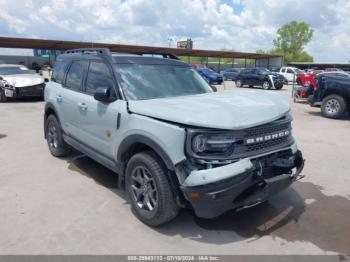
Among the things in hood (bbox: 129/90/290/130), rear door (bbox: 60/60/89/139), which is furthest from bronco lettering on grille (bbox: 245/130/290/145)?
rear door (bbox: 60/60/89/139)

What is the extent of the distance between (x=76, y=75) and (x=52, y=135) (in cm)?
156

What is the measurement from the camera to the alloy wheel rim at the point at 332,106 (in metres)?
11.3

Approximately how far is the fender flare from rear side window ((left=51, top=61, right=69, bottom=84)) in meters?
2.61

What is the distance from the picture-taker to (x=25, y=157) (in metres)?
6.43

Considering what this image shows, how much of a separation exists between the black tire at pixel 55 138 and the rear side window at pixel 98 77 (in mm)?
1393

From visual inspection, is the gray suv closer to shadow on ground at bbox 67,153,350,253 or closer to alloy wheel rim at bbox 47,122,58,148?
shadow on ground at bbox 67,153,350,253

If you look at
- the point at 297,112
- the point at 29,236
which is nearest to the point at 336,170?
the point at 29,236

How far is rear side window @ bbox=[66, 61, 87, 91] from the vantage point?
208 inches

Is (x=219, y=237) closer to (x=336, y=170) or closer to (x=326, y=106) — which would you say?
(x=336, y=170)

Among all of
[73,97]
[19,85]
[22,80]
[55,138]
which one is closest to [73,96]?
[73,97]

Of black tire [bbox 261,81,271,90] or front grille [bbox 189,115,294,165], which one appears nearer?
front grille [bbox 189,115,294,165]

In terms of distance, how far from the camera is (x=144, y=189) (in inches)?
150

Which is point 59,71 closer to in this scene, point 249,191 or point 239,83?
point 249,191

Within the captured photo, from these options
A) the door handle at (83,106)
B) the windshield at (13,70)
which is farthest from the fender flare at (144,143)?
the windshield at (13,70)
